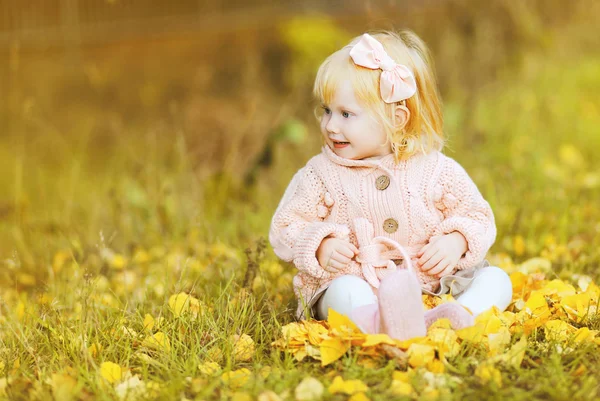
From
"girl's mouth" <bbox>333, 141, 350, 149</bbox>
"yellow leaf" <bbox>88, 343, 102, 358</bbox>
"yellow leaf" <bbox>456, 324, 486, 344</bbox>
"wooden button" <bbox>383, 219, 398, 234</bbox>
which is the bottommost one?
"yellow leaf" <bbox>88, 343, 102, 358</bbox>

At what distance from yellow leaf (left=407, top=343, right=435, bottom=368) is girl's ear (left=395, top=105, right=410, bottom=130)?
2.36 ft

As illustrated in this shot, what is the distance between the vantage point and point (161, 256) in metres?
3.32

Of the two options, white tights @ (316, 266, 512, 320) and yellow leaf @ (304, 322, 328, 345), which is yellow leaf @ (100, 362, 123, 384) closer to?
yellow leaf @ (304, 322, 328, 345)

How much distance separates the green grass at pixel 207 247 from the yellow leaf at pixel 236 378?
0.07 feet

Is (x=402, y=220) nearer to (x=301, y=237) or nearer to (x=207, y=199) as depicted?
(x=301, y=237)

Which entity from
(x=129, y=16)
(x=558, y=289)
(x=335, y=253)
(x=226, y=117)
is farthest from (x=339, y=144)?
(x=129, y=16)

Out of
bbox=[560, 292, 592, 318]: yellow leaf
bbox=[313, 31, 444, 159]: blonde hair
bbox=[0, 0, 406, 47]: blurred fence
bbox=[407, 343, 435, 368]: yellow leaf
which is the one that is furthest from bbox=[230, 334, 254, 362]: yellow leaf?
bbox=[0, 0, 406, 47]: blurred fence

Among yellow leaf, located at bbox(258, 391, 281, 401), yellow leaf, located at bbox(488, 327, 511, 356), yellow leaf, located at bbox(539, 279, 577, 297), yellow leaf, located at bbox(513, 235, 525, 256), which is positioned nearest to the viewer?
yellow leaf, located at bbox(258, 391, 281, 401)

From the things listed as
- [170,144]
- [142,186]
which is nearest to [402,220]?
[142,186]

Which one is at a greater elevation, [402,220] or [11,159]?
[402,220]

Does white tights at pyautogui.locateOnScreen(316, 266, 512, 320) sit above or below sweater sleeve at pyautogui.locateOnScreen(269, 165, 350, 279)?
below

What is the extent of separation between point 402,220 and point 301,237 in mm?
318

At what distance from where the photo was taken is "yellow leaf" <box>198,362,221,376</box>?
2012mm

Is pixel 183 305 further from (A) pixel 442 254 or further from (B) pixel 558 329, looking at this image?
(B) pixel 558 329
